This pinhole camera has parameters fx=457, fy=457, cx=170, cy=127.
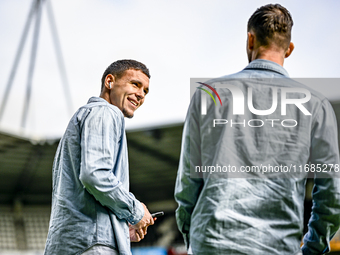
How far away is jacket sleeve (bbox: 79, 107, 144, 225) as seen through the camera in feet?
5.73

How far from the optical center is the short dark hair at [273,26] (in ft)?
4.99

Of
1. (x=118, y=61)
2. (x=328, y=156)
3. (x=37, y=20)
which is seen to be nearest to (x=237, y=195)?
(x=328, y=156)

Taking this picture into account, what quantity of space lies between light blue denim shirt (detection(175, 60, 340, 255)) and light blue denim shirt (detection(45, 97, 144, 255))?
1.30 ft

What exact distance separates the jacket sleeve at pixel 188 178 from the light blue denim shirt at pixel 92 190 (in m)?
0.38

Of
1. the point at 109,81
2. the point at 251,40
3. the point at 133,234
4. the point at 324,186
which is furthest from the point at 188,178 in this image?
the point at 109,81

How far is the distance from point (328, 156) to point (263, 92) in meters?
0.28

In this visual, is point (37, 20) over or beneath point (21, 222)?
over

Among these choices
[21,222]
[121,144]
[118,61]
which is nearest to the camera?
[121,144]

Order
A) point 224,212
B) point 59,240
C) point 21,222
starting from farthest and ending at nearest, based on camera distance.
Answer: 1. point 21,222
2. point 59,240
3. point 224,212

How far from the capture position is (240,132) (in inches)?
55.0

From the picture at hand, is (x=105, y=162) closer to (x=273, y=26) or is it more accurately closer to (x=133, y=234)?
(x=133, y=234)

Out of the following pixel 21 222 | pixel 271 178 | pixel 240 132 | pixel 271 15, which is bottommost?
pixel 21 222

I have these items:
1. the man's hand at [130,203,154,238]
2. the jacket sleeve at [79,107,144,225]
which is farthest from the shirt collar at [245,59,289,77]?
the man's hand at [130,203,154,238]

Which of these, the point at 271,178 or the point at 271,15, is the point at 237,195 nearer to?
the point at 271,178
